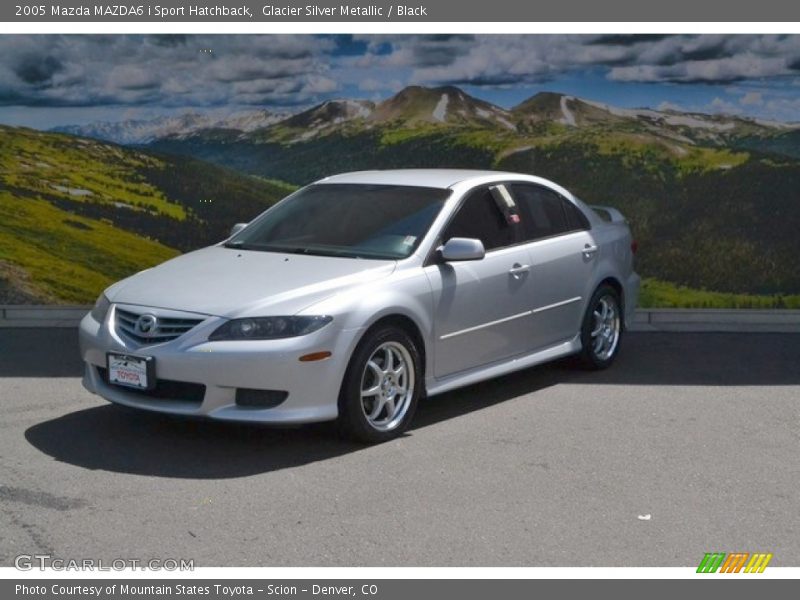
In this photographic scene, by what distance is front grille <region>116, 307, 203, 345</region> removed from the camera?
7.38 meters

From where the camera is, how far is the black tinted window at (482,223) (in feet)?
28.3

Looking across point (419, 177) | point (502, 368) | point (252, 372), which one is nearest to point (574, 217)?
point (419, 177)

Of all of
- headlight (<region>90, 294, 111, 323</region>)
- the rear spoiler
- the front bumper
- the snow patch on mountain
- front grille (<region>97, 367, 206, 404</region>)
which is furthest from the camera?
the snow patch on mountain

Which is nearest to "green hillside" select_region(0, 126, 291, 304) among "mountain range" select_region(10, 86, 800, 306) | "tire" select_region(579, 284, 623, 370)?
"mountain range" select_region(10, 86, 800, 306)

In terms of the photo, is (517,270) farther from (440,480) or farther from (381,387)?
(440,480)

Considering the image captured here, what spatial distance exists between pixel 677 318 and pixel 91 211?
5.54 metres

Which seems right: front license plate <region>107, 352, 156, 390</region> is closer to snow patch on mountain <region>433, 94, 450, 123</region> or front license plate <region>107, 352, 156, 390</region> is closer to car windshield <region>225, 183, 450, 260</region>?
car windshield <region>225, 183, 450, 260</region>

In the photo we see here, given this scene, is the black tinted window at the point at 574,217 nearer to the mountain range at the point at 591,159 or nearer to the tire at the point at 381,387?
the tire at the point at 381,387

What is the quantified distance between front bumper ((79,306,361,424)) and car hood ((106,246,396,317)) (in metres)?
0.20

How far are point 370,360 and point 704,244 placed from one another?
5.82 metres

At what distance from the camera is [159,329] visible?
7.45m

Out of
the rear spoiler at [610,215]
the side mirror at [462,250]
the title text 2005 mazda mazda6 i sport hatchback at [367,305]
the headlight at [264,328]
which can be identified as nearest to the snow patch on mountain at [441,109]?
the rear spoiler at [610,215]

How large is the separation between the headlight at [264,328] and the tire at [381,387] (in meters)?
0.37

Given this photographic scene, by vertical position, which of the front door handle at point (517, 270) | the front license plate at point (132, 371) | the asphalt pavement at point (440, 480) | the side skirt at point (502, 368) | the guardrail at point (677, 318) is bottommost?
the asphalt pavement at point (440, 480)
